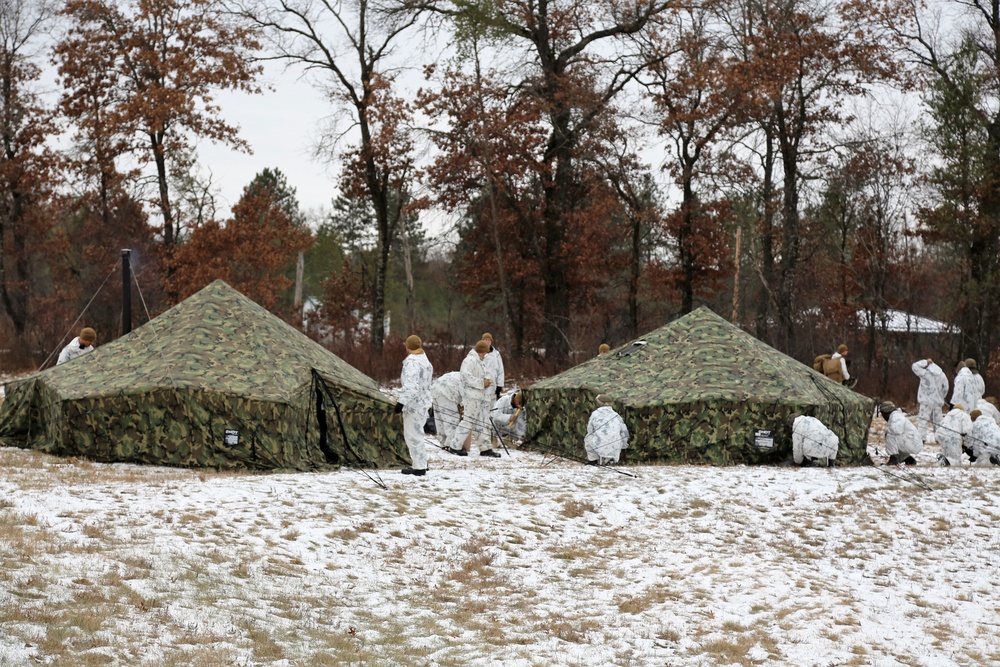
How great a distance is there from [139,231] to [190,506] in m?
26.6

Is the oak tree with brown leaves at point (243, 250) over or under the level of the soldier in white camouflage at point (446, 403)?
over

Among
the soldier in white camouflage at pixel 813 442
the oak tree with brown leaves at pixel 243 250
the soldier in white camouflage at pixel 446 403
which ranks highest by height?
the oak tree with brown leaves at pixel 243 250

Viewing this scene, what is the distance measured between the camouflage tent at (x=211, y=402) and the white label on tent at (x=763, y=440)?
5220 mm

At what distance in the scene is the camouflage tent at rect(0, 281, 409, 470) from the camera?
1380 centimetres

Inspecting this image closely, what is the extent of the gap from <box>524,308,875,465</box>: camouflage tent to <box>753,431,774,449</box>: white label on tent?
1 cm

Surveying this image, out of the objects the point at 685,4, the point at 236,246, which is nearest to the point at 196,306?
the point at 236,246

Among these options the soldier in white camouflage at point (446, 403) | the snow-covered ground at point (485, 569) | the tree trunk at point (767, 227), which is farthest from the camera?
the tree trunk at point (767, 227)

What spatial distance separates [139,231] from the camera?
3528cm

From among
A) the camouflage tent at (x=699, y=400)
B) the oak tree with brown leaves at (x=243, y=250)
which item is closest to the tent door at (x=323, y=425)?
the camouflage tent at (x=699, y=400)

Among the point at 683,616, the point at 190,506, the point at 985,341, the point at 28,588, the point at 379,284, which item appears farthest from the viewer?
the point at 379,284

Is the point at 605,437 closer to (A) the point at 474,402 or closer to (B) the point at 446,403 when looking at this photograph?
(A) the point at 474,402

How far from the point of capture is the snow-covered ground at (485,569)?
7.80 meters

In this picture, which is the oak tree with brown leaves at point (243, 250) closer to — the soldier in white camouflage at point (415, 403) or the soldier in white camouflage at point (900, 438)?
the soldier in white camouflage at point (415, 403)

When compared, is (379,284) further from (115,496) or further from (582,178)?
(115,496)
